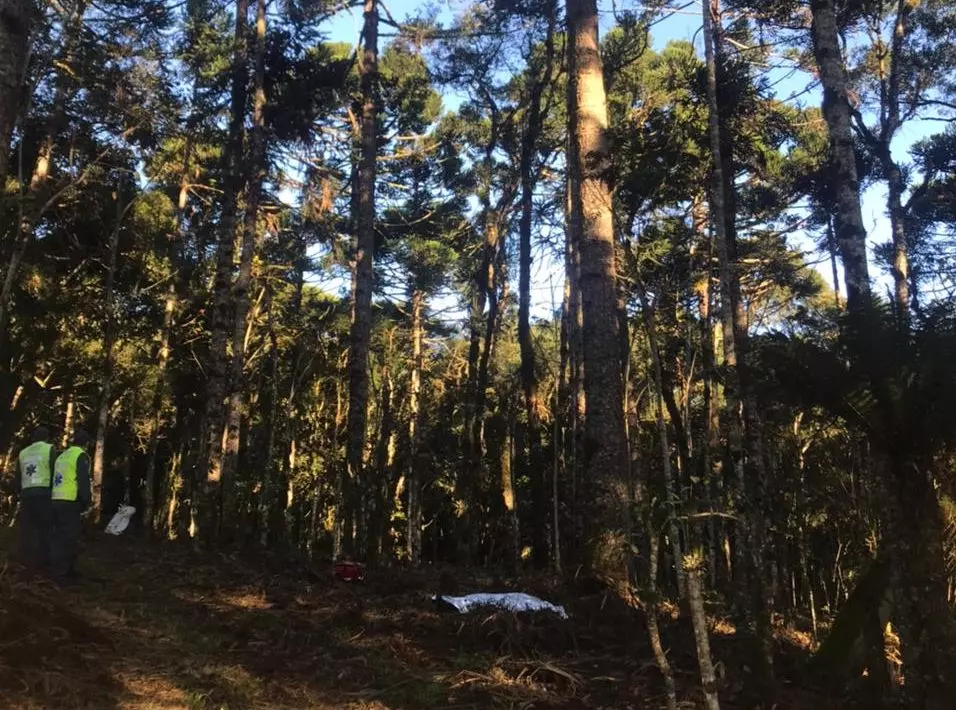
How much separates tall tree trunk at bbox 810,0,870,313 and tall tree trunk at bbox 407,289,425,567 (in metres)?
9.71

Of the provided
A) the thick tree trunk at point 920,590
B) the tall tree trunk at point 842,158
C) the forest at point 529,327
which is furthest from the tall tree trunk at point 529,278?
the thick tree trunk at point 920,590

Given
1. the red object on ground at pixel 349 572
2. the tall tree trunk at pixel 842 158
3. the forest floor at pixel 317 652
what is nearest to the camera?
the forest floor at pixel 317 652

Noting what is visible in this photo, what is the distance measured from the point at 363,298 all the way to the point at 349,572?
544cm

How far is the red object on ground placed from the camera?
346 inches

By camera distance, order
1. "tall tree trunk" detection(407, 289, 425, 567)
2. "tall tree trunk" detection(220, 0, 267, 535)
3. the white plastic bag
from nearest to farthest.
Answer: "tall tree trunk" detection(220, 0, 267, 535), the white plastic bag, "tall tree trunk" detection(407, 289, 425, 567)

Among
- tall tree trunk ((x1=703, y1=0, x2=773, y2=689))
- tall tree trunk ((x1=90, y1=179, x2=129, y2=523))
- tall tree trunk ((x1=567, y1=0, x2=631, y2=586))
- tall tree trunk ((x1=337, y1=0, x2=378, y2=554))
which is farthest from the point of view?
tall tree trunk ((x1=90, y1=179, x2=129, y2=523))

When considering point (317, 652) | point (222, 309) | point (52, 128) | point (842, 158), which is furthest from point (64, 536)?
point (842, 158)

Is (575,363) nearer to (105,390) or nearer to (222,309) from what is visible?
(222,309)

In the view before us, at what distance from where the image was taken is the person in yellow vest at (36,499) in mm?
7738

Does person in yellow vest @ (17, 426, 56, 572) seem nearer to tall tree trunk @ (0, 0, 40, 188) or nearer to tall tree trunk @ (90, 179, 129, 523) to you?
tall tree trunk @ (0, 0, 40, 188)

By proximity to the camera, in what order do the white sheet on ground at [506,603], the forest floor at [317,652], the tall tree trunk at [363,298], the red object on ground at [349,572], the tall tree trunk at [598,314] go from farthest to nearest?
the tall tree trunk at [363,298] → the red object on ground at [349,572] → the tall tree trunk at [598,314] → the white sheet on ground at [506,603] → the forest floor at [317,652]

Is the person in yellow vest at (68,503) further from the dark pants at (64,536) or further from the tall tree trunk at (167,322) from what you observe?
the tall tree trunk at (167,322)

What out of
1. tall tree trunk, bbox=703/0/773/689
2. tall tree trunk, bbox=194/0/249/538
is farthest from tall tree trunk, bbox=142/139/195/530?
tall tree trunk, bbox=703/0/773/689

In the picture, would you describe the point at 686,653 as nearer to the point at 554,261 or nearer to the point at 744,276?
the point at 554,261
